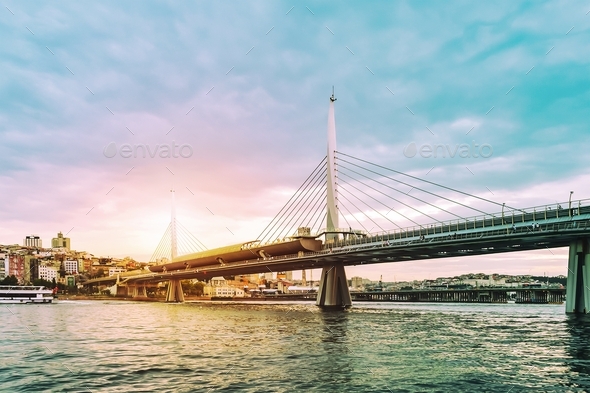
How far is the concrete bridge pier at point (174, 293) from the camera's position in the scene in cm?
15171

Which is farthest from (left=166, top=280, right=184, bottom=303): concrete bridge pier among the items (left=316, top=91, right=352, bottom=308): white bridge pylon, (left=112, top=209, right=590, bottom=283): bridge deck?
(left=316, top=91, right=352, bottom=308): white bridge pylon

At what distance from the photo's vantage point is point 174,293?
154 meters

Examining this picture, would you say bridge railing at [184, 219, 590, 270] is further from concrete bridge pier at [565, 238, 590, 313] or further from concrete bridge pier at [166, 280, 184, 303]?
concrete bridge pier at [166, 280, 184, 303]

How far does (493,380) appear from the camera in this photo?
2131 cm

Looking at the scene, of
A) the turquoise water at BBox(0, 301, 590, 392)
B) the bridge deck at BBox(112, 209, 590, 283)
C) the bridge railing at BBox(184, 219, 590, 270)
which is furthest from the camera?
the bridge deck at BBox(112, 209, 590, 283)

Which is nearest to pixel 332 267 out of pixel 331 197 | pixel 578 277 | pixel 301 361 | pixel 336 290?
pixel 336 290

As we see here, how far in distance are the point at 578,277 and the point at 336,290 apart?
44.6m

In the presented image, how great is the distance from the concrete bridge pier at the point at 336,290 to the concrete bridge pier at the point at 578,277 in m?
42.1

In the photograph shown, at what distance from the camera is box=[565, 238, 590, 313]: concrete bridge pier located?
49.5 metres

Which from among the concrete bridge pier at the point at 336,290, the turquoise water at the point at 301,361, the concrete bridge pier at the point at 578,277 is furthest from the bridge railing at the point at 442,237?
the turquoise water at the point at 301,361

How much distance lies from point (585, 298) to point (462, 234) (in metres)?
15.3

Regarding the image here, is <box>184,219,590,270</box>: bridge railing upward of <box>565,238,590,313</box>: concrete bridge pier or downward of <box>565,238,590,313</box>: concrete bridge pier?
upward

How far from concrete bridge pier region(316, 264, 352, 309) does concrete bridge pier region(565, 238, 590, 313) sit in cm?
4207

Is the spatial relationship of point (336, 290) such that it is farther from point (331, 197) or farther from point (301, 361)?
point (301, 361)
